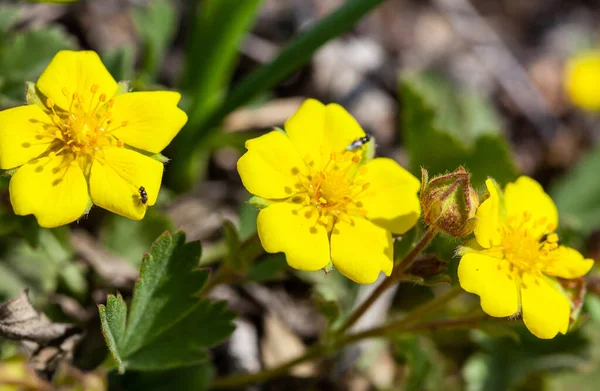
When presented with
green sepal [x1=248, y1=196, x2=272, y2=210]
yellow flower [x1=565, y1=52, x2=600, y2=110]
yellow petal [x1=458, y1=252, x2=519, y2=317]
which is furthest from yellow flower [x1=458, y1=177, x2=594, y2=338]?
yellow flower [x1=565, y1=52, x2=600, y2=110]

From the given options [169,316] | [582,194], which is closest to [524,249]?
[169,316]

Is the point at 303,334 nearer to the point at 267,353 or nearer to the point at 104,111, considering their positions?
A: the point at 267,353

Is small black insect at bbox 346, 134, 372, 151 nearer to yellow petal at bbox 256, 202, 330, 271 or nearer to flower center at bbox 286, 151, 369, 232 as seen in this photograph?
flower center at bbox 286, 151, 369, 232

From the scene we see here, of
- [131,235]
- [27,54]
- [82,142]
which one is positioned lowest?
[131,235]

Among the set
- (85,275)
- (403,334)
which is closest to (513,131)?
(403,334)

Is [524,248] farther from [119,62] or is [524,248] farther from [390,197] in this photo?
[119,62]

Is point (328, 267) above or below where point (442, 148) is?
above
